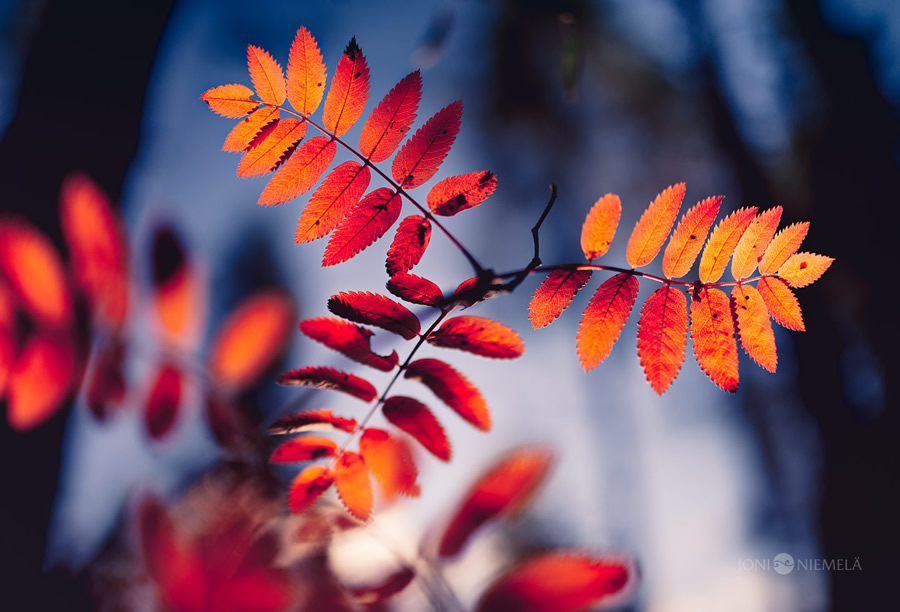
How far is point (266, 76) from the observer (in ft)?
2.43

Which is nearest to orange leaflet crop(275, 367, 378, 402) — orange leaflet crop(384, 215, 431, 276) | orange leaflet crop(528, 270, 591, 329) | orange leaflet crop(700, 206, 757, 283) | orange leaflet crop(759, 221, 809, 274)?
orange leaflet crop(384, 215, 431, 276)

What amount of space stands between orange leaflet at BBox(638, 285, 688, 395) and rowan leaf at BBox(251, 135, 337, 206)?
719mm

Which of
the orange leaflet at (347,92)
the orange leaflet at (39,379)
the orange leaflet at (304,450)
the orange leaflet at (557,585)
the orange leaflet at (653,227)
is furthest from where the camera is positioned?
the orange leaflet at (557,585)

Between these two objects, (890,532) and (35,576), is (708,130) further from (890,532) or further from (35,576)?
(35,576)

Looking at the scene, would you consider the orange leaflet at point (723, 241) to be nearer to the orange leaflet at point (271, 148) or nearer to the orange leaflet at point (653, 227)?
the orange leaflet at point (653, 227)

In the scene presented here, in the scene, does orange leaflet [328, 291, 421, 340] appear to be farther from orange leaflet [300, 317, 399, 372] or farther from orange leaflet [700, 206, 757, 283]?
orange leaflet [700, 206, 757, 283]

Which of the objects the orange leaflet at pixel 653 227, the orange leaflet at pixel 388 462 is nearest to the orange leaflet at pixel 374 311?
the orange leaflet at pixel 388 462

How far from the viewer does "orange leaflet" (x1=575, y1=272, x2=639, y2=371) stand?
76 centimetres

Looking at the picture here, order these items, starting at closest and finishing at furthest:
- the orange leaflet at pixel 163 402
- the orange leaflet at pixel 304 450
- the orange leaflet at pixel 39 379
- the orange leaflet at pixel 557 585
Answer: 1. the orange leaflet at pixel 304 450
2. the orange leaflet at pixel 39 379
3. the orange leaflet at pixel 557 585
4. the orange leaflet at pixel 163 402

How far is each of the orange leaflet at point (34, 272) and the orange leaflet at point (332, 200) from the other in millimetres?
1198

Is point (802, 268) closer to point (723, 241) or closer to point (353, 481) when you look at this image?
point (723, 241)

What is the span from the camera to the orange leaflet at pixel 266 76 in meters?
0.72

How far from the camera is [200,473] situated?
5.21ft

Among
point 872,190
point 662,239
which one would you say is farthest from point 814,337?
point 662,239
